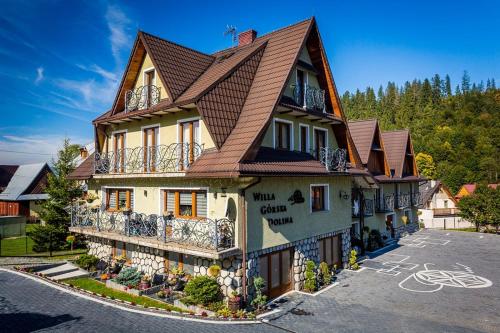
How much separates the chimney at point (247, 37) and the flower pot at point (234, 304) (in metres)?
15.3

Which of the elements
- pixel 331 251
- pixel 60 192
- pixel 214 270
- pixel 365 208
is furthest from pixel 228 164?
pixel 60 192

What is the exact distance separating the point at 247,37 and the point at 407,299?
16991mm

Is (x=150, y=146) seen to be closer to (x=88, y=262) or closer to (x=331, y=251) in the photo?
(x=88, y=262)

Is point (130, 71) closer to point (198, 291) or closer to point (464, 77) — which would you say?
point (198, 291)

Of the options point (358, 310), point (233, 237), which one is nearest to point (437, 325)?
point (358, 310)

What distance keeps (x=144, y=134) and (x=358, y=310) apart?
13198 mm

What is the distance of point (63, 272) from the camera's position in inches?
751

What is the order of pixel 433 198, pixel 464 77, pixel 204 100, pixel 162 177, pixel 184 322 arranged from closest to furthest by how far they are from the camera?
pixel 184 322 → pixel 204 100 → pixel 162 177 → pixel 433 198 → pixel 464 77

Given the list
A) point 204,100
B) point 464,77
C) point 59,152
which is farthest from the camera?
point 464,77

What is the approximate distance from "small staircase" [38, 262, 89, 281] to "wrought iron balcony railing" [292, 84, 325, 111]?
1457 centimetres

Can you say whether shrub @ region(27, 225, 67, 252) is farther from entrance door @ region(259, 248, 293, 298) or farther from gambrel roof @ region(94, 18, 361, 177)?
entrance door @ region(259, 248, 293, 298)

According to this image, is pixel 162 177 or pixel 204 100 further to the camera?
pixel 162 177

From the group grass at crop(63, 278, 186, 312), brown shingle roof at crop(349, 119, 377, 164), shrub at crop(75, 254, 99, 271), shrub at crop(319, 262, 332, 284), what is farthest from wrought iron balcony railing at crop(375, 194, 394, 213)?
shrub at crop(75, 254, 99, 271)

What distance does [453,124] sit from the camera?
312 feet
